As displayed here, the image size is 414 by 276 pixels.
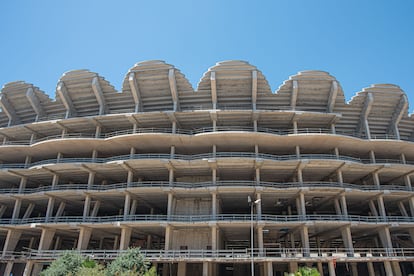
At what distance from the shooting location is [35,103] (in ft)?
115

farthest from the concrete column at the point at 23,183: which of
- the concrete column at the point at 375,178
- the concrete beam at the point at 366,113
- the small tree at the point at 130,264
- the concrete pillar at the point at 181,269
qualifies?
the concrete beam at the point at 366,113

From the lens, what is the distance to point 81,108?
115 feet

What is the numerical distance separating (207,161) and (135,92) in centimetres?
1174

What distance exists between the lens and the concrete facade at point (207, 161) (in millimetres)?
28303

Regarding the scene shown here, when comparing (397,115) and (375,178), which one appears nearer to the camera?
(375,178)

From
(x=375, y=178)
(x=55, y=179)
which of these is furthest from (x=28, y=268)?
(x=375, y=178)

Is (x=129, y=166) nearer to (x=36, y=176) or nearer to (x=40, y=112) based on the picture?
(x=36, y=176)

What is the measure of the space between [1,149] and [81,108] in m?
10.4

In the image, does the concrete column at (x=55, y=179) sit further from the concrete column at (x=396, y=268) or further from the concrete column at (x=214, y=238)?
the concrete column at (x=396, y=268)

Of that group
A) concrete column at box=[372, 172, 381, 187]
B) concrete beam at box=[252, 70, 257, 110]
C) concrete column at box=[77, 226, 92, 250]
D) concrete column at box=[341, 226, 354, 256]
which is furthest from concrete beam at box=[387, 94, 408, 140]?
concrete column at box=[77, 226, 92, 250]

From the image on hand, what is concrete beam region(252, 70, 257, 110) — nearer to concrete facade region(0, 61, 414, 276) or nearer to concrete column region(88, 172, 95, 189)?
concrete facade region(0, 61, 414, 276)

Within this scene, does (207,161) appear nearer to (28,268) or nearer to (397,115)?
(28,268)

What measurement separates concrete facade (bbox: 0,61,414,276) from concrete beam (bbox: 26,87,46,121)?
0.45 feet

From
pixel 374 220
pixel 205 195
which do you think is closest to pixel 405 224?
pixel 374 220
